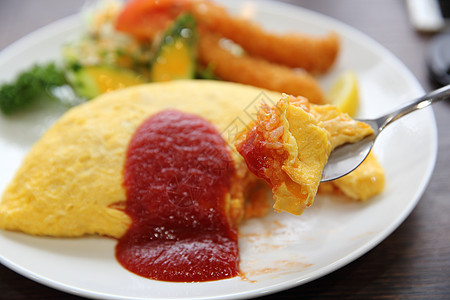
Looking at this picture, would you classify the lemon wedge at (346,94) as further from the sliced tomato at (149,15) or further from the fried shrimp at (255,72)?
the sliced tomato at (149,15)

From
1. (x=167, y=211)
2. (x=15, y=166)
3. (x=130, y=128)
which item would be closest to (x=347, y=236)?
(x=167, y=211)

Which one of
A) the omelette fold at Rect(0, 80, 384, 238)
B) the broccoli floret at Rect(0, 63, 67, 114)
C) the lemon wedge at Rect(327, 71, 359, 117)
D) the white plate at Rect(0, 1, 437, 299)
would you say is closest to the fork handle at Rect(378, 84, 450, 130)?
the omelette fold at Rect(0, 80, 384, 238)

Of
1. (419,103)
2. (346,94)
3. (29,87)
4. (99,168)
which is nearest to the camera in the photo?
(419,103)

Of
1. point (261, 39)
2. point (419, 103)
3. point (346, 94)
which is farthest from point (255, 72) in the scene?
point (419, 103)

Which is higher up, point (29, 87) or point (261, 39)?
point (29, 87)

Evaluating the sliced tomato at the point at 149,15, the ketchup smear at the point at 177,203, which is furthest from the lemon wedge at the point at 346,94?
the sliced tomato at the point at 149,15

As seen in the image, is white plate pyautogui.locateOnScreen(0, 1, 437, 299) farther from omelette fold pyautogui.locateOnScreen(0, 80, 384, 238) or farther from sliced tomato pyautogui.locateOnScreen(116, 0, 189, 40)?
sliced tomato pyautogui.locateOnScreen(116, 0, 189, 40)

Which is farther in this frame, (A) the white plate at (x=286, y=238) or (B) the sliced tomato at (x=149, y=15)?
(B) the sliced tomato at (x=149, y=15)

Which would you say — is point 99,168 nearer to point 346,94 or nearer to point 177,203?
point 177,203

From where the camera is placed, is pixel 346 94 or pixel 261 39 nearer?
pixel 346 94
